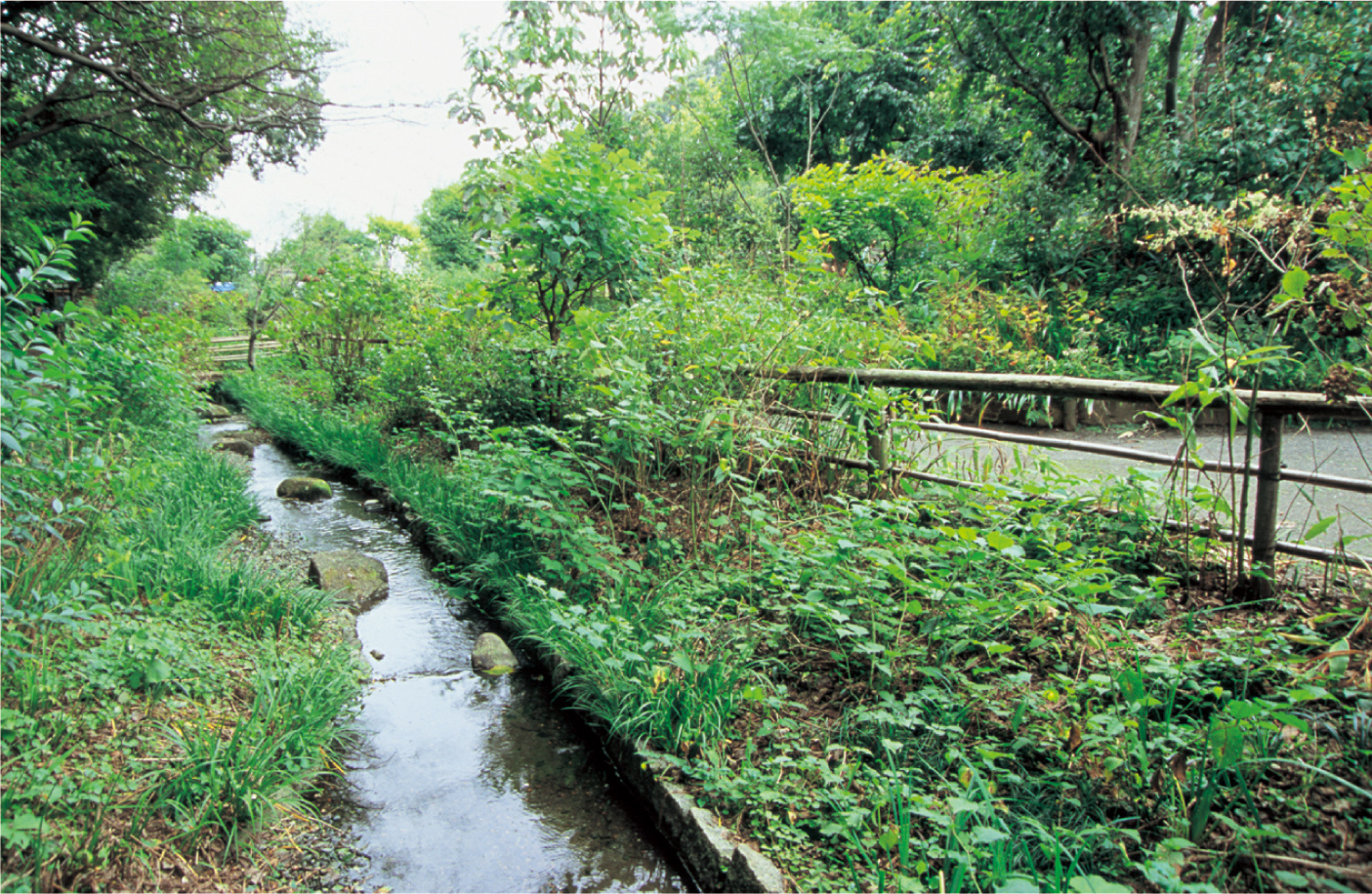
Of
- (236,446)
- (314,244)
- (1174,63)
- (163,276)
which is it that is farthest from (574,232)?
(314,244)

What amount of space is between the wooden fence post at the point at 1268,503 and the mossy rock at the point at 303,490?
676cm

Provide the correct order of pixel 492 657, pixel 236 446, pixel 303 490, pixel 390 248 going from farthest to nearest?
pixel 390 248, pixel 236 446, pixel 303 490, pixel 492 657

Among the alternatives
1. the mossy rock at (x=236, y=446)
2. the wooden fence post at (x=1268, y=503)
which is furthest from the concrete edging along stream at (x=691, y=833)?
the mossy rock at (x=236, y=446)

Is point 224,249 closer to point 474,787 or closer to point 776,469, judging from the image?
point 776,469

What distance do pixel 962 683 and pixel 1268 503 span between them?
142 centimetres

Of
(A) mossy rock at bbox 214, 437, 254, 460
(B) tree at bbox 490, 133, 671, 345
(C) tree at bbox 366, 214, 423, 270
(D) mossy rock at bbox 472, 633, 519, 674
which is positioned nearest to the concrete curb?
(D) mossy rock at bbox 472, 633, 519, 674

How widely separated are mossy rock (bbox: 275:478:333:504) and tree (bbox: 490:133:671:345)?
2835mm

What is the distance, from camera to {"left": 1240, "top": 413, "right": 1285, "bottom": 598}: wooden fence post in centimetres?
271

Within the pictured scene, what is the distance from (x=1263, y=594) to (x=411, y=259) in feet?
34.8

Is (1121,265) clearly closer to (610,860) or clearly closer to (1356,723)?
(1356,723)

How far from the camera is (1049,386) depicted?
10.8 feet

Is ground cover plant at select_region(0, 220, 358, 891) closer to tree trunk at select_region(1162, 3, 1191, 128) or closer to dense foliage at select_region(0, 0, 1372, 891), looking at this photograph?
dense foliage at select_region(0, 0, 1372, 891)

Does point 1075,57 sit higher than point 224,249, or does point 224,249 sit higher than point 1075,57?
point 224,249

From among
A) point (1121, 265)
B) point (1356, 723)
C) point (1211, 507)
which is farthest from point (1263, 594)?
point (1121, 265)
